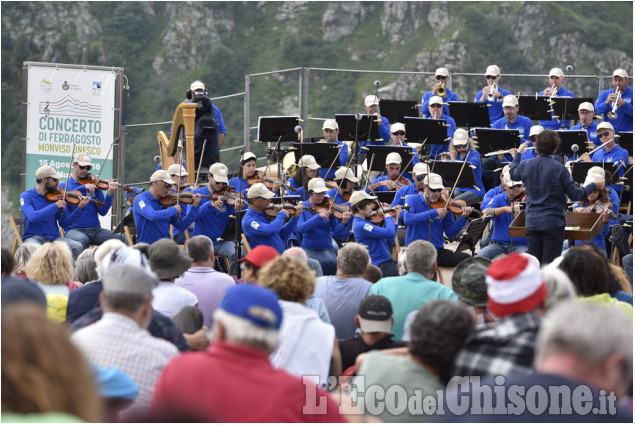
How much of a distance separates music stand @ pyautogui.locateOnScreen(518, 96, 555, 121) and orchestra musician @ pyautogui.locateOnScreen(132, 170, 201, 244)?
18.5 ft

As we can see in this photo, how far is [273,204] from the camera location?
31.1 feet

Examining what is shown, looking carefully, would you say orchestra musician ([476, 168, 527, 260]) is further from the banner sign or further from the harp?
the banner sign

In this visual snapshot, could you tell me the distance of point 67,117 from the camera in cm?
1320

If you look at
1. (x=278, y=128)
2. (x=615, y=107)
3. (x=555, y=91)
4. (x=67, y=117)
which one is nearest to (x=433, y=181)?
(x=278, y=128)

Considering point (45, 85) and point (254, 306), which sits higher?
point (45, 85)

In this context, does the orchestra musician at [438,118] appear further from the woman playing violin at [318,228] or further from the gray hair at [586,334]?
the gray hair at [586,334]

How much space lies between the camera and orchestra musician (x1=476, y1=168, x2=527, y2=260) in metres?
9.53

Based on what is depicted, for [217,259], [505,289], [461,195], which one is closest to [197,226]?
[217,259]

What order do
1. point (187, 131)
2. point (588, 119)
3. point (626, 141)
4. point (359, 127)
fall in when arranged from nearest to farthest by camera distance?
point (187, 131) < point (626, 141) < point (588, 119) < point (359, 127)

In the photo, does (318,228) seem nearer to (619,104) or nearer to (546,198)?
(546,198)

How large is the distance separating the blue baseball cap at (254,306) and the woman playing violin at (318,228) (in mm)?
5991

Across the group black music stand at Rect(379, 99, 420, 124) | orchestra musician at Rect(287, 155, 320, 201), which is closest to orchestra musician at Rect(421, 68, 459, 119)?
A: black music stand at Rect(379, 99, 420, 124)

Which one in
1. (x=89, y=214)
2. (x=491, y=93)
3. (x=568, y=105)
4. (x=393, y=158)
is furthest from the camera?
(x=491, y=93)

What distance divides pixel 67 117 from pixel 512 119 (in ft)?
19.7
